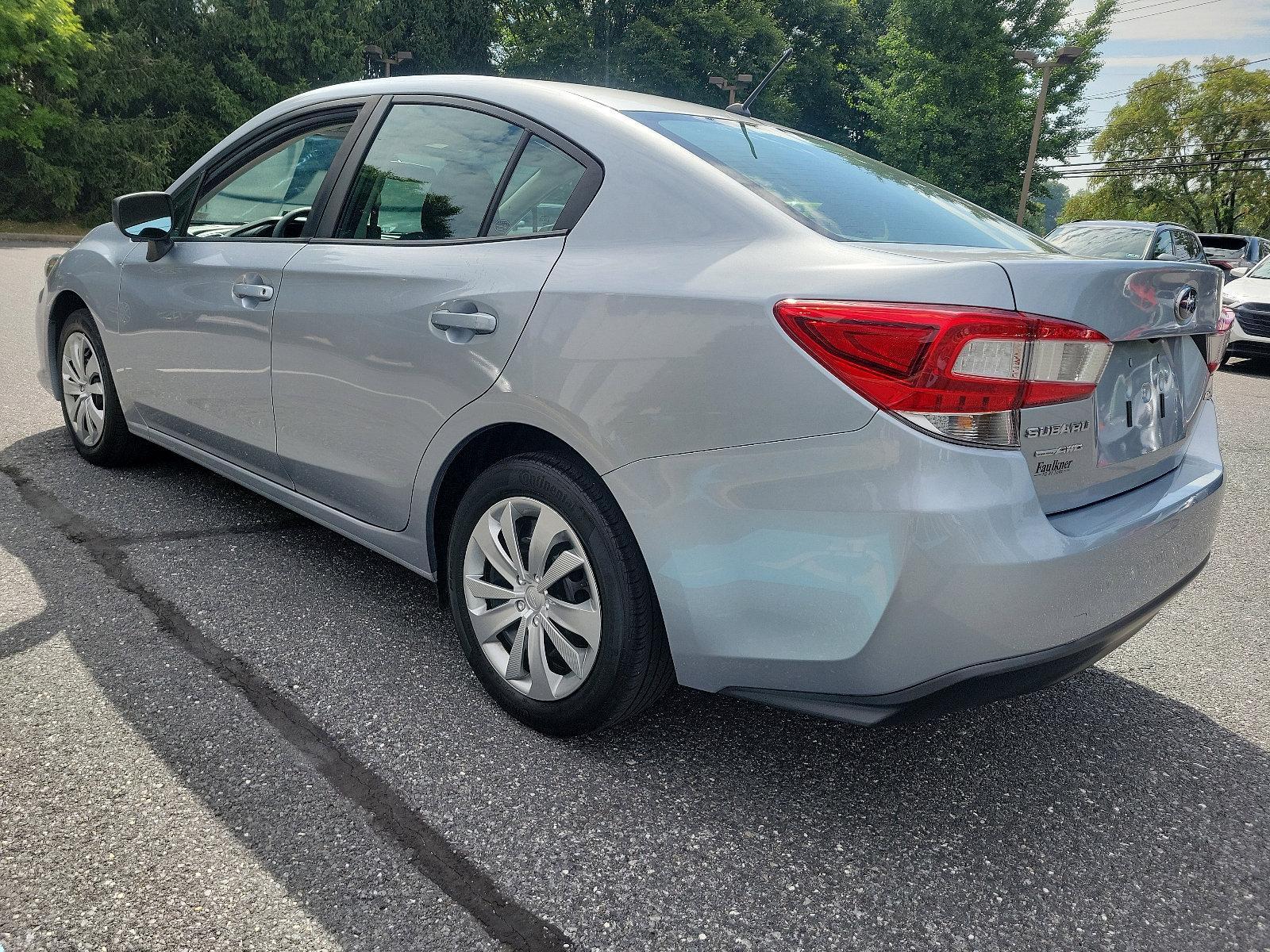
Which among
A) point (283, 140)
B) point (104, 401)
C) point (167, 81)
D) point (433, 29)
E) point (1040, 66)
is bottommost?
point (104, 401)

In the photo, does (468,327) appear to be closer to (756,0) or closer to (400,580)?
(400,580)

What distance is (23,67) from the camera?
89.4 ft

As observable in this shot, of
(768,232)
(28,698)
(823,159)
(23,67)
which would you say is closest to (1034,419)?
(768,232)

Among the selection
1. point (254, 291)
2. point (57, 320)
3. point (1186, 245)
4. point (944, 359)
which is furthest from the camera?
point (1186, 245)

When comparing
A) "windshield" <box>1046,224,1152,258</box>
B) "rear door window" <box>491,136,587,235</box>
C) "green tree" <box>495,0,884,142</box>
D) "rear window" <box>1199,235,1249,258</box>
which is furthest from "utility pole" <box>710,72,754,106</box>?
"rear door window" <box>491,136,587,235</box>

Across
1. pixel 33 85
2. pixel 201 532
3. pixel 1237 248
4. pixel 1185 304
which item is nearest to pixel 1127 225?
pixel 1237 248

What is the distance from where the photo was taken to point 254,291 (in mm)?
3164

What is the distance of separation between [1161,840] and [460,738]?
A: 1646 millimetres

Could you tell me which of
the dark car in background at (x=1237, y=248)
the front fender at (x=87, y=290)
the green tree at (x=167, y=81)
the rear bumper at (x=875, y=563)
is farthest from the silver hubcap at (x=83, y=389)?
the green tree at (x=167, y=81)

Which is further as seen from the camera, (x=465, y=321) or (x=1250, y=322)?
(x=1250, y=322)

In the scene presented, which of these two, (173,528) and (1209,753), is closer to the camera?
(1209,753)

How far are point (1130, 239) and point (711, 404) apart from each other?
38.3ft

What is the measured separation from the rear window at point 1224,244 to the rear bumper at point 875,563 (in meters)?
19.9

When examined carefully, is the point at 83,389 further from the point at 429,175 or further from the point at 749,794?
the point at 749,794
